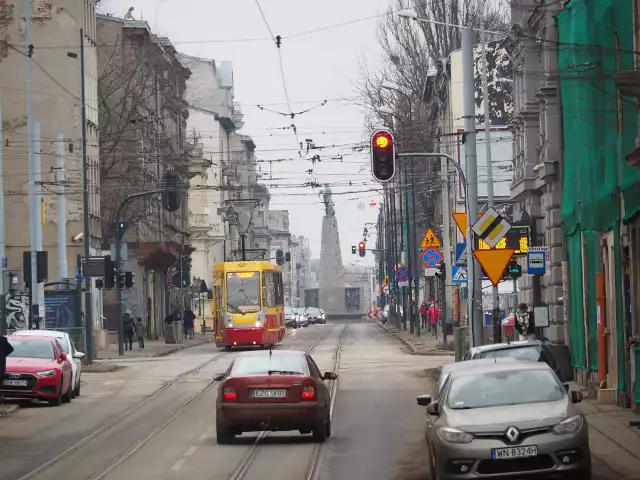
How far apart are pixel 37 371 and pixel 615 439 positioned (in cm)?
1416

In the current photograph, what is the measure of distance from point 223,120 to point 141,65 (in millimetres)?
55211

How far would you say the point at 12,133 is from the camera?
68.0 metres

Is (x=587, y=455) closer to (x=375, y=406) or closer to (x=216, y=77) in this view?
(x=375, y=406)

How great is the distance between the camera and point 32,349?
107 ft

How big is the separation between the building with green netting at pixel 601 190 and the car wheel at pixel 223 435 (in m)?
6.54

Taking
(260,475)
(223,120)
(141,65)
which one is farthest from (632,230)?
(223,120)

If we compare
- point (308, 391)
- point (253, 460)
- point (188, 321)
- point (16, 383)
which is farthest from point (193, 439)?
point (188, 321)

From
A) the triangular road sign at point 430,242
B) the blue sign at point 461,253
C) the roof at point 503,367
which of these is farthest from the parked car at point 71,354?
the triangular road sign at point 430,242

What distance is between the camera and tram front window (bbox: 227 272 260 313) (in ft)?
197

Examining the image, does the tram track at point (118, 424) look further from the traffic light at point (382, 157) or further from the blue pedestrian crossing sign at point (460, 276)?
the blue pedestrian crossing sign at point (460, 276)

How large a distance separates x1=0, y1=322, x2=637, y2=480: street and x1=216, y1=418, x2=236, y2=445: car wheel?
196 mm

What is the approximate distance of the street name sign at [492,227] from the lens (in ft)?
97.9

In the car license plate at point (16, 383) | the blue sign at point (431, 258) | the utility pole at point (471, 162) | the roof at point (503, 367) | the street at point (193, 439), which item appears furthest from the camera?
the blue sign at point (431, 258)

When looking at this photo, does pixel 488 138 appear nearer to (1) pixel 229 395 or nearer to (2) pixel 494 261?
(2) pixel 494 261
